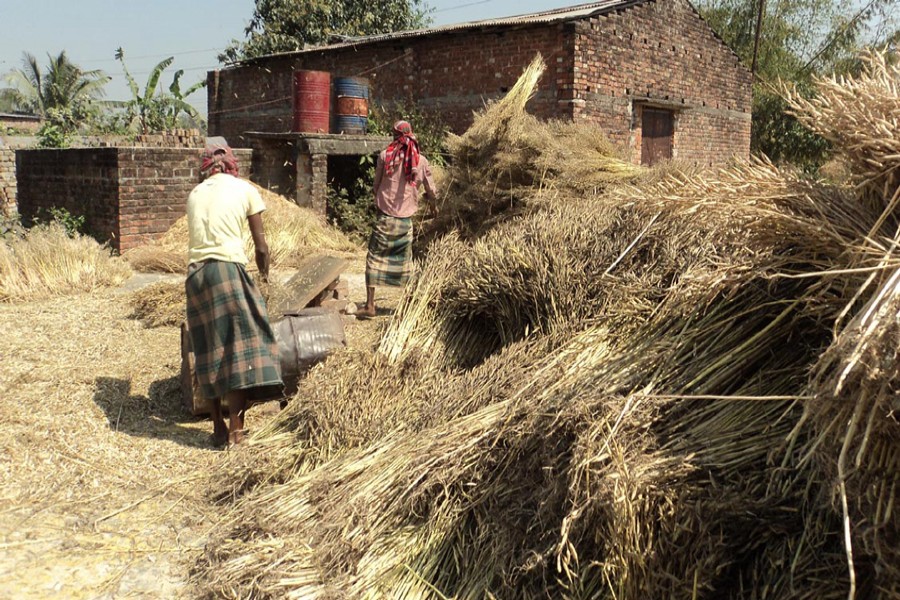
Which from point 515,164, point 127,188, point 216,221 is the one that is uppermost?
point 515,164

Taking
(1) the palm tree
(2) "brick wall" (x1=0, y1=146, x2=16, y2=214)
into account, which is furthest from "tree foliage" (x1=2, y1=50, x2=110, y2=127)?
(2) "brick wall" (x1=0, y1=146, x2=16, y2=214)

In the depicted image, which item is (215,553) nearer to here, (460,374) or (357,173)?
(460,374)

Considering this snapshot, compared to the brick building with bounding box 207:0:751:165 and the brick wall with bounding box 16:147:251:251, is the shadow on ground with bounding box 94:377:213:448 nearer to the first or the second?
the brick wall with bounding box 16:147:251:251

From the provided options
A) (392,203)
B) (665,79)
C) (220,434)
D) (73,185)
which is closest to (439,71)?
(665,79)

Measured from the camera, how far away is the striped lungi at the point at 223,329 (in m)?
4.54

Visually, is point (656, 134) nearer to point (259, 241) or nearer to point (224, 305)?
point (259, 241)

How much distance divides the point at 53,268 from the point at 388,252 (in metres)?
3.90

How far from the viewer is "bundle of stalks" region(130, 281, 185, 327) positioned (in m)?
7.02

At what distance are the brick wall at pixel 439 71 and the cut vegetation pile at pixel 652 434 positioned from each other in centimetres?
908

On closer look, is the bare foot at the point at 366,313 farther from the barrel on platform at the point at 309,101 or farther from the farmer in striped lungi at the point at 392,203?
the barrel on platform at the point at 309,101

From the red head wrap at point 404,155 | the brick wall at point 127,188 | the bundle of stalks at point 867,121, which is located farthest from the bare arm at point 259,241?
the brick wall at point 127,188

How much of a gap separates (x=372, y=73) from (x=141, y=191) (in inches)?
254

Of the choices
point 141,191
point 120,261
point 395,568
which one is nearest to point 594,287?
point 395,568

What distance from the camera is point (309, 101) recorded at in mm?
12195
